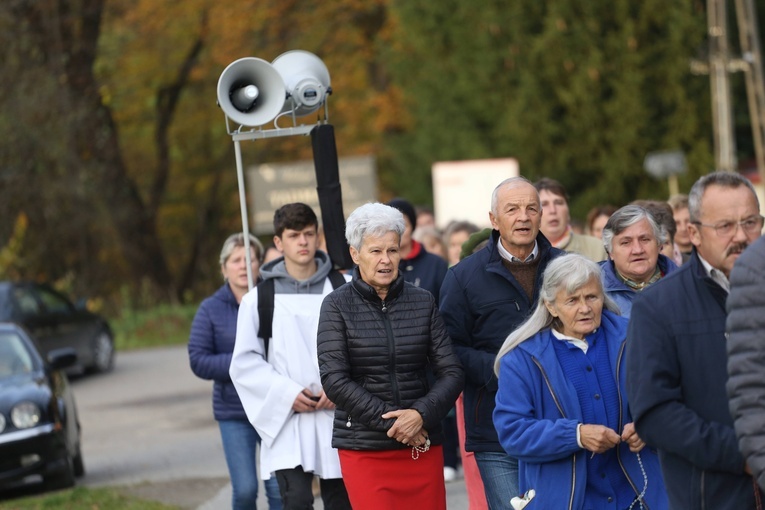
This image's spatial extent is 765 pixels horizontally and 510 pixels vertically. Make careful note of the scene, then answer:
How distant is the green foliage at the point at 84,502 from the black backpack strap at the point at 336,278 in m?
3.61

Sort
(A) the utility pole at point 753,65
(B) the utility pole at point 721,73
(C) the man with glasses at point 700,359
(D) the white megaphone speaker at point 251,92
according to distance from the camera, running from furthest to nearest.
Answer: (A) the utility pole at point 753,65 → (B) the utility pole at point 721,73 → (D) the white megaphone speaker at point 251,92 → (C) the man with glasses at point 700,359

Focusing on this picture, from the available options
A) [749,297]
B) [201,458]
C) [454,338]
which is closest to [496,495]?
[454,338]

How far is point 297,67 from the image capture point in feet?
26.5

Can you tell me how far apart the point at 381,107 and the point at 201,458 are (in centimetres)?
2750

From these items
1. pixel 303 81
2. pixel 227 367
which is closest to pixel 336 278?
pixel 227 367

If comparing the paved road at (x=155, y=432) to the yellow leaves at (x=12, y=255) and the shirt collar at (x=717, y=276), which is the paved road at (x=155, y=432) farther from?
the shirt collar at (x=717, y=276)

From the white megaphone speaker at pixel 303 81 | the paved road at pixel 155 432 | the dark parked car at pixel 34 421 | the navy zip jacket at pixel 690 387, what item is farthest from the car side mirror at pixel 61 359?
the navy zip jacket at pixel 690 387

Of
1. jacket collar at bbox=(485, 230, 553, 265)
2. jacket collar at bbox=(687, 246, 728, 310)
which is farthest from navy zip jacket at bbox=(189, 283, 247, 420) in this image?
jacket collar at bbox=(687, 246, 728, 310)

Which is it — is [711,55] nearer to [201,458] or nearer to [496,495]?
[201,458]

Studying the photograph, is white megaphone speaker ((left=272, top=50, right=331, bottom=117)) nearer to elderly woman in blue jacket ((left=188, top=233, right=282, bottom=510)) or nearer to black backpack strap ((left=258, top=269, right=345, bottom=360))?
elderly woman in blue jacket ((left=188, top=233, right=282, bottom=510))

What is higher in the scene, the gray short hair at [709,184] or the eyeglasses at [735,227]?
the gray short hair at [709,184]

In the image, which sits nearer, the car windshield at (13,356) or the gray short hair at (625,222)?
the gray short hair at (625,222)

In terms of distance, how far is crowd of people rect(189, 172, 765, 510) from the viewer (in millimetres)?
4320

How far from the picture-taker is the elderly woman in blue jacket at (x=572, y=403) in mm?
5328
